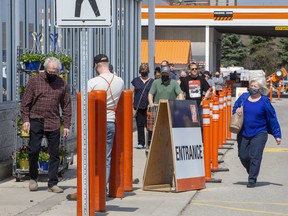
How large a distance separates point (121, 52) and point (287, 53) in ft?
262

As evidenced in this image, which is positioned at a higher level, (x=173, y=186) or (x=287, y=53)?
(x=287, y=53)

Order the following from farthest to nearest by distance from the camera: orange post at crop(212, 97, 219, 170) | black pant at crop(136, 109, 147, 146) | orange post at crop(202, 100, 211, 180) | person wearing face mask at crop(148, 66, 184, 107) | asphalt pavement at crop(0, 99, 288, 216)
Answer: black pant at crop(136, 109, 147, 146), person wearing face mask at crop(148, 66, 184, 107), orange post at crop(212, 97, 219, 170), orange post at crop(202, 100, 211, 180), asphalt pavement at crop(0, 99, 288, 216)

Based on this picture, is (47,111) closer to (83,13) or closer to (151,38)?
(83,13)

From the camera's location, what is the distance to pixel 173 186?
487 inches

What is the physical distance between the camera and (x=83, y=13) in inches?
351

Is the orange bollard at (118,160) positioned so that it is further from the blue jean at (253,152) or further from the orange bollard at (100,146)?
the blue jean at (253,152)

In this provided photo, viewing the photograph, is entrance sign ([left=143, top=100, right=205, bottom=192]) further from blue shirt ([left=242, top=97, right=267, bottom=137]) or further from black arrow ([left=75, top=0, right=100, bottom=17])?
black arrow ([left=75, top=0, right=100, bottom=17])

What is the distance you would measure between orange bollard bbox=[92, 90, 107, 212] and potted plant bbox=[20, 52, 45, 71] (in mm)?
3411

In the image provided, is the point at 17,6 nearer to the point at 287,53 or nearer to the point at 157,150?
the point at 157,150

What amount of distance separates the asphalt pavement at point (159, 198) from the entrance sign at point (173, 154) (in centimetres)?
18

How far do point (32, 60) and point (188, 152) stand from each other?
270 centimetres

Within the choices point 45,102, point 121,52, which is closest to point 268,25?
point 121,52

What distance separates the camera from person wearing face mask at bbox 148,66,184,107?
1592 centimetres

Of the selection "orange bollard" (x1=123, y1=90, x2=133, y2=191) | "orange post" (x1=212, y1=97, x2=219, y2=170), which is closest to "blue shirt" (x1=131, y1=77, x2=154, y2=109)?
"orange post" (x1=212, y1=97, x2=219, y2=170)
